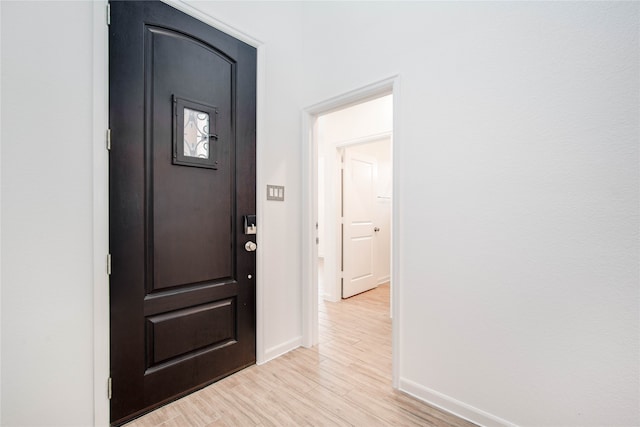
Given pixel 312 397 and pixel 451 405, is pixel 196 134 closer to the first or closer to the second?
pixel 312 397

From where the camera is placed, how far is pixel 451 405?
1.61 metres

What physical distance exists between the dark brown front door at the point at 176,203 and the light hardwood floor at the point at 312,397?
146 millimetres

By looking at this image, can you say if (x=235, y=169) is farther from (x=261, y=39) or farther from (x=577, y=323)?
(x=577, y=323)

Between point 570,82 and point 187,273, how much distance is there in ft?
7.39

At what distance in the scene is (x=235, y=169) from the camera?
1993 millimetres

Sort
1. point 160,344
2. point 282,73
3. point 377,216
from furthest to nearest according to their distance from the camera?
point 377,216
point 282,73
point 160,344

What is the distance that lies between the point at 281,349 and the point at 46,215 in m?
1.75

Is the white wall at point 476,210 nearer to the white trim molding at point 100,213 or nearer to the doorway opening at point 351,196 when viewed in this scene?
the white trim molding at point 100,213

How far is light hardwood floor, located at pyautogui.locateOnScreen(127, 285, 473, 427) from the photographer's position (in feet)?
5.09

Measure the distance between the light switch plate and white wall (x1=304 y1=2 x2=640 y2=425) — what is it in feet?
3.16

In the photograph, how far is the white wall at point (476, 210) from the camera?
3.93 ft

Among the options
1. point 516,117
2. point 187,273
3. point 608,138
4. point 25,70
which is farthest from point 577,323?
point 25,70

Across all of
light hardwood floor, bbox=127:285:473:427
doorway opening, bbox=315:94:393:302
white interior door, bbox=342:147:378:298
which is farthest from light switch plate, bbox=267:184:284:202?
white interior door, bbox=342:147:378:298

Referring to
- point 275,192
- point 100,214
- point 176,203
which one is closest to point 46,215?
point 100,214
